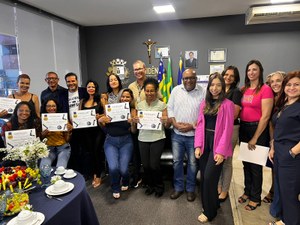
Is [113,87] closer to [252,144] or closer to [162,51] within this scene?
[252,144]

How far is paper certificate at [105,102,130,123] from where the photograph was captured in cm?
254

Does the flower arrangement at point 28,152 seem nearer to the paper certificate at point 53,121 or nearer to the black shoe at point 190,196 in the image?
the paper certificate at point 53,121

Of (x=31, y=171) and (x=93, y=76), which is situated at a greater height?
(x=93, y=76)

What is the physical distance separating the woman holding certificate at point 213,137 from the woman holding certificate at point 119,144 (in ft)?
3.06

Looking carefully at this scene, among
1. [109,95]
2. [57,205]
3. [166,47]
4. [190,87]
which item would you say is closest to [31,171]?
[57,205]

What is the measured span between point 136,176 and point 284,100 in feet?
6.47

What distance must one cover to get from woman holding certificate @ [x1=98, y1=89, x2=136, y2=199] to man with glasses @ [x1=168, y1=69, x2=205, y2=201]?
21.8 inches

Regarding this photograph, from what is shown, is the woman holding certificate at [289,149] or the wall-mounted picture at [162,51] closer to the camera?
the woman holding certificate at [289,149]

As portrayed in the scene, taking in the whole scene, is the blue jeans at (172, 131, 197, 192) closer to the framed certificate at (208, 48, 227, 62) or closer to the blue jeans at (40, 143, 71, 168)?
the blue jeans at (40, 143, 71, 168)

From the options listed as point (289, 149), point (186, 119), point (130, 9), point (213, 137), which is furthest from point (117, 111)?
point (130, 9)

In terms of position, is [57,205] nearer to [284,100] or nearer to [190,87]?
[190,87]

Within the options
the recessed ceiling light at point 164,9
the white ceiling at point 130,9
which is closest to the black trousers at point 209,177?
the white ceiling at point 130,9

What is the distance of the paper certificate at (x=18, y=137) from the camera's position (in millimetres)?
2100

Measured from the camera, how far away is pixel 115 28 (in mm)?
5340
